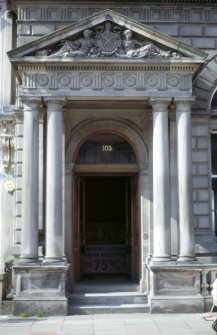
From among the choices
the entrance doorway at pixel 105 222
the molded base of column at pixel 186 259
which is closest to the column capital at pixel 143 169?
the molded base of column at pixel 186 259

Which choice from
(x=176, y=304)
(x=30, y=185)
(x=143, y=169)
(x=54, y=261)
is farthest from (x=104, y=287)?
(x=30, y=185)

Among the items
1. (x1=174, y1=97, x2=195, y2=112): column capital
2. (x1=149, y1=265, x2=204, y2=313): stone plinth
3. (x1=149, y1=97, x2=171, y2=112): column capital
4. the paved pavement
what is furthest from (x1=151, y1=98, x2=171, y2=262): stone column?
the paved pavement

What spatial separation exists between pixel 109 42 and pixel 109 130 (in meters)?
2.62

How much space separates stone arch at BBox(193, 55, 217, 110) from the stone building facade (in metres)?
0.03

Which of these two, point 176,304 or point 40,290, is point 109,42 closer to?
point 40,290

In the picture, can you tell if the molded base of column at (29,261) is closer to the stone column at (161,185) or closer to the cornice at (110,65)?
the stone column at (161,185)

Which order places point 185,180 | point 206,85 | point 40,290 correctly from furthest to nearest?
point 206,85
point 185,180
point 40,290

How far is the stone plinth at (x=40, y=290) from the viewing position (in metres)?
12.1

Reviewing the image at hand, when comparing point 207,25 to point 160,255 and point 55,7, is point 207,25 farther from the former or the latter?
point 160,255

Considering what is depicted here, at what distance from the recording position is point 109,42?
510 inches

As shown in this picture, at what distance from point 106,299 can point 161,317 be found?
1593 millimetres

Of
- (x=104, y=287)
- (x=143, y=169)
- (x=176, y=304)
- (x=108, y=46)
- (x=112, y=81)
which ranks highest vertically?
(x=108, y=46)

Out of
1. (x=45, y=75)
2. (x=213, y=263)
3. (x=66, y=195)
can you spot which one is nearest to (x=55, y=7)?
(x=45, y=75)

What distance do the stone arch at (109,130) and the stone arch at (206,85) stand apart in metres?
1.92
